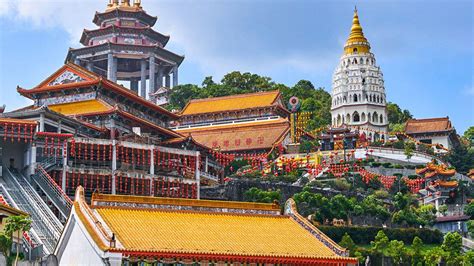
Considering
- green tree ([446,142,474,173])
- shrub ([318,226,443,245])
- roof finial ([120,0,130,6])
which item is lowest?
shrub ([318,226,443,245])

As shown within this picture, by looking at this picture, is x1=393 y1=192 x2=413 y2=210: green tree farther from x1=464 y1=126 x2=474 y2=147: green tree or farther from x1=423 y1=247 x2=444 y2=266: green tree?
x1=464 y1=126 x2=474 y2=147: green tree

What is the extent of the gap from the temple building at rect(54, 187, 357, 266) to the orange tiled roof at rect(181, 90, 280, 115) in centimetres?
6734

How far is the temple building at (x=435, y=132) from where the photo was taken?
11275 centimetres

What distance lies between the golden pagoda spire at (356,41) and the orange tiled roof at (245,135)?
1761 centimetres

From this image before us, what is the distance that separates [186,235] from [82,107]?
38.0 meters

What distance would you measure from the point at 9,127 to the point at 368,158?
4523 centimetres

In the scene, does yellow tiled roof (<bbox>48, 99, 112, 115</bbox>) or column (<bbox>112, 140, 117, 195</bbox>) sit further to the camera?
yellow tiled roof (<bbox>48, 99, 112, 115</bbox>)

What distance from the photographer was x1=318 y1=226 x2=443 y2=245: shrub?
62.6m

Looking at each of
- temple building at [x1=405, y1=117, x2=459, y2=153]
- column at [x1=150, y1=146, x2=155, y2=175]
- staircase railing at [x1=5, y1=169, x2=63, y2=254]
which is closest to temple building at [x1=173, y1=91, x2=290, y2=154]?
temple building at [x1=405, y1=117, x2=459, y2=153]

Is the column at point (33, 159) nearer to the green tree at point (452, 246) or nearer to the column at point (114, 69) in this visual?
the green tree at point (452, 246)

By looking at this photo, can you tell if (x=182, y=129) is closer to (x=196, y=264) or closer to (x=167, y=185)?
(x=167, y=185)

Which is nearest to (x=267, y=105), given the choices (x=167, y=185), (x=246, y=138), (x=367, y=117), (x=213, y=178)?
(x=246, y=138)

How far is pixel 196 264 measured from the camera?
3203 centimetres

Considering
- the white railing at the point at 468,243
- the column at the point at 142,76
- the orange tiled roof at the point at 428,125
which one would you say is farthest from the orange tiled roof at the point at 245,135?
the white railing at the point at 468,243
